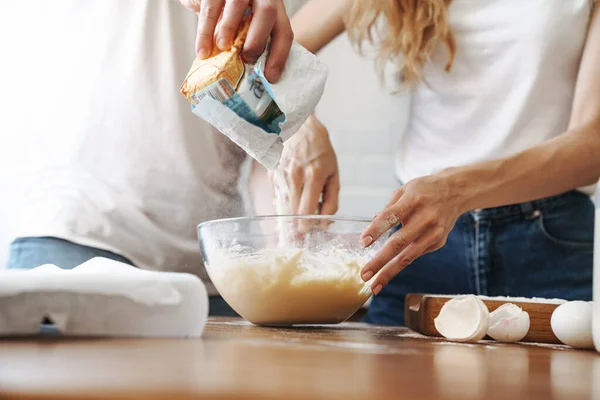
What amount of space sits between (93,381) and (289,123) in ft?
1.89

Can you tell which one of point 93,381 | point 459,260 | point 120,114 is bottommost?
point 93,381

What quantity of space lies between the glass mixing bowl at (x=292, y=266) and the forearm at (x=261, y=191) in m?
0.50

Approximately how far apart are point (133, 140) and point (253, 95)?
2.54 feet

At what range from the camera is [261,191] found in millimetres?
1421

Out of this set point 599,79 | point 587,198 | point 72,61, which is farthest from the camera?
point 72,61

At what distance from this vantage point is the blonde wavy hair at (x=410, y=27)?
1313 millimetres

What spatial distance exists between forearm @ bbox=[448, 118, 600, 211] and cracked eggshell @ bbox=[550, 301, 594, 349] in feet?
0.95

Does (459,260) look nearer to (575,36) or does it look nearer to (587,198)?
(587,198)

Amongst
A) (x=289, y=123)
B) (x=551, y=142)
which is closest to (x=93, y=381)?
(x=289, y=123)

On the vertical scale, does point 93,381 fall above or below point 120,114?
below

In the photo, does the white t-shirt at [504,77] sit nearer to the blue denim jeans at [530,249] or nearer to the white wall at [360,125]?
the blue denim jeans at [530,249]

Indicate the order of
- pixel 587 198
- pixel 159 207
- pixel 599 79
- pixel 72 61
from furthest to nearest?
pixel 72 61
pixel 159 207
pixel 587 198
pixel 599 79

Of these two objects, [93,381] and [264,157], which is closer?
[93,381]

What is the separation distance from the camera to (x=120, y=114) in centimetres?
154
